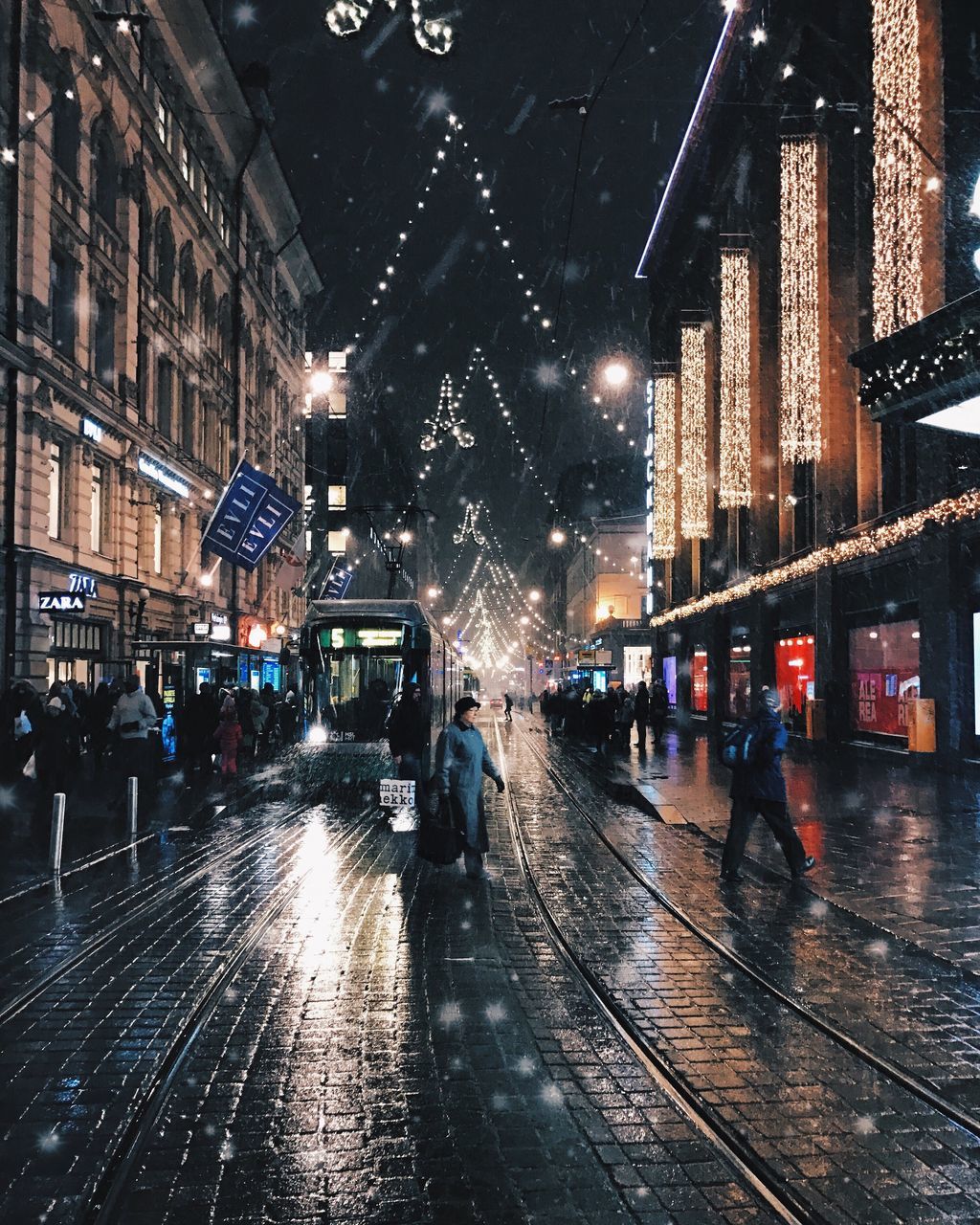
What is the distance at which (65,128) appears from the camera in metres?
27.1

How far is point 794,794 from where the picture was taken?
18.3 meters

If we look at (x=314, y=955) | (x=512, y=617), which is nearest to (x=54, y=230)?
(x=314, y=955)

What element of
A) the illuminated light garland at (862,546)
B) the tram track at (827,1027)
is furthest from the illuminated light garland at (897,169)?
the tram track at (827,1027)

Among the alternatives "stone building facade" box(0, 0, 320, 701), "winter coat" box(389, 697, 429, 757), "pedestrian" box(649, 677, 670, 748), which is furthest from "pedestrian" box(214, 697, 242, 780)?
"pedestrian" box(649, 677, 670, 748)

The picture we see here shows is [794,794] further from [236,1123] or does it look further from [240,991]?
[236,1123]

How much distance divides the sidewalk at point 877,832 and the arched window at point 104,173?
20.0m

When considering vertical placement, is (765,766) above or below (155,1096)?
above

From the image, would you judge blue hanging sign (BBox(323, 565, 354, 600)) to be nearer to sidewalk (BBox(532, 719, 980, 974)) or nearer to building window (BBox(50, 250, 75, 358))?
building window (BBox(50, 250, 75, 358))

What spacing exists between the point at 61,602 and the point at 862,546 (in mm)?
17875

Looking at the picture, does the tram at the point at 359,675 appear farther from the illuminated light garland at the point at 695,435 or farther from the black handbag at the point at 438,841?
the illuminated light garland at the point at 695,435

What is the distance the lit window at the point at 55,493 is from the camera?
26.0 metres

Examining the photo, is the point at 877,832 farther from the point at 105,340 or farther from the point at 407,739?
the point at 105,340

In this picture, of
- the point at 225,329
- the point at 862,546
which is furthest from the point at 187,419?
the point at 862,546

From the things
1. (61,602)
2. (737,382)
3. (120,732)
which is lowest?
(120,732)
